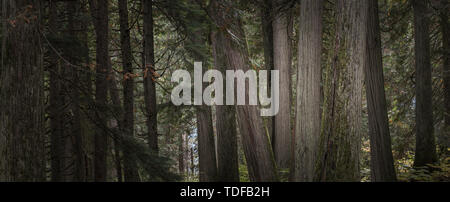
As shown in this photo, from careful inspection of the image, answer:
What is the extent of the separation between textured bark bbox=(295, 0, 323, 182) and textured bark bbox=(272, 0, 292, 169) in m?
3.92

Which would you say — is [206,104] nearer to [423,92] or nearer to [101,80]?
[101,80]

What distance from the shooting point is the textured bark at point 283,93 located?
10555mm

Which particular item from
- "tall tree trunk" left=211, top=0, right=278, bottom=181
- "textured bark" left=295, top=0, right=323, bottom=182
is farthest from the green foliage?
"tall tree trunk" left=211, top=0, right=278, bottom=181

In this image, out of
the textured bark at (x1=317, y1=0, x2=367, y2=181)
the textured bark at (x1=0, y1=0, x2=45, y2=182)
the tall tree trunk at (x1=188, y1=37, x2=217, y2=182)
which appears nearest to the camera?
the textured bark at (x1=0, y1=0, x2=45, y2=182)

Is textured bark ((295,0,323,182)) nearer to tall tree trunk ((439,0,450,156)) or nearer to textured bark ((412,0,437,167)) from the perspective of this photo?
textured bark ((412,0,437,167))

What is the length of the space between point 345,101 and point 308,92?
A: 989 mm

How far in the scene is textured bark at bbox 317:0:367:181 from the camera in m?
5.43

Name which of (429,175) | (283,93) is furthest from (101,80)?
(429,175)

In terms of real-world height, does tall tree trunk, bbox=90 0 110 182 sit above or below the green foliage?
above

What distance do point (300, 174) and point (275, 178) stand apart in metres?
1.00

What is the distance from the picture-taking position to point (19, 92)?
4211mm

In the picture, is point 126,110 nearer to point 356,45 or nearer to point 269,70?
point 356,45

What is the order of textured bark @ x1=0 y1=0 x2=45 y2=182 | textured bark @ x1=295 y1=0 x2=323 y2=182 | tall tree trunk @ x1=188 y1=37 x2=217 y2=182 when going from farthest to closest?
tall tree trunk @ x1=188 y1=37 x2=217 y2=182 < textured bark @ x1=295 y1=0 x2=323 y2=182 < textured bark @ x1=0 y1=0 x2=45 y2=182
